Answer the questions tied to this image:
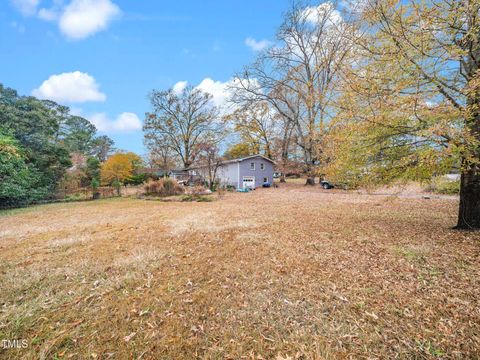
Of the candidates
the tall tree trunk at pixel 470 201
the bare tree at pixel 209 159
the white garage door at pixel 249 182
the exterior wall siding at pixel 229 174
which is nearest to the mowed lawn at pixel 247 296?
the tall tree trunk at pixel 470 201

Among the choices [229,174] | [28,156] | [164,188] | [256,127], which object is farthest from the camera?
[256,127]

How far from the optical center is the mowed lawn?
6.74ft

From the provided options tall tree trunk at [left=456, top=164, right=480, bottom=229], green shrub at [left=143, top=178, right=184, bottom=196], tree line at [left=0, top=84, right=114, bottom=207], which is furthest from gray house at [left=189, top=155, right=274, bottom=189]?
tall tree trunk at [left=456, top=164, right=480, bottom=229]

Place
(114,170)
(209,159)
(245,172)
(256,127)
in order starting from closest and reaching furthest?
(114,170) < (209,159) < (245,172) < (256,127)

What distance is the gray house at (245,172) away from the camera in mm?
22234

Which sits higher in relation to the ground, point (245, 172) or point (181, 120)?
point (181, 120)

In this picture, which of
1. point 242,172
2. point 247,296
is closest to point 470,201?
point 247,296

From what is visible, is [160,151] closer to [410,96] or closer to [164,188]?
[164,188]

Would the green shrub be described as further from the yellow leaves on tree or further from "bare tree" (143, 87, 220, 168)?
"bare tree" (143, 87, 220, 168)

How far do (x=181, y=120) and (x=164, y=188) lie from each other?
48.8 ft

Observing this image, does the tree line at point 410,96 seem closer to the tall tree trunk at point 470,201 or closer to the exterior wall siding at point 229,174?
the tall tree trunk at point 470,201

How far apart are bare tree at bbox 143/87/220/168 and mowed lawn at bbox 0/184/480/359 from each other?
2357 cm

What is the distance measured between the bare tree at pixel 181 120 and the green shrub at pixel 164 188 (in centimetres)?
1012

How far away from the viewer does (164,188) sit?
17016 millimetres
